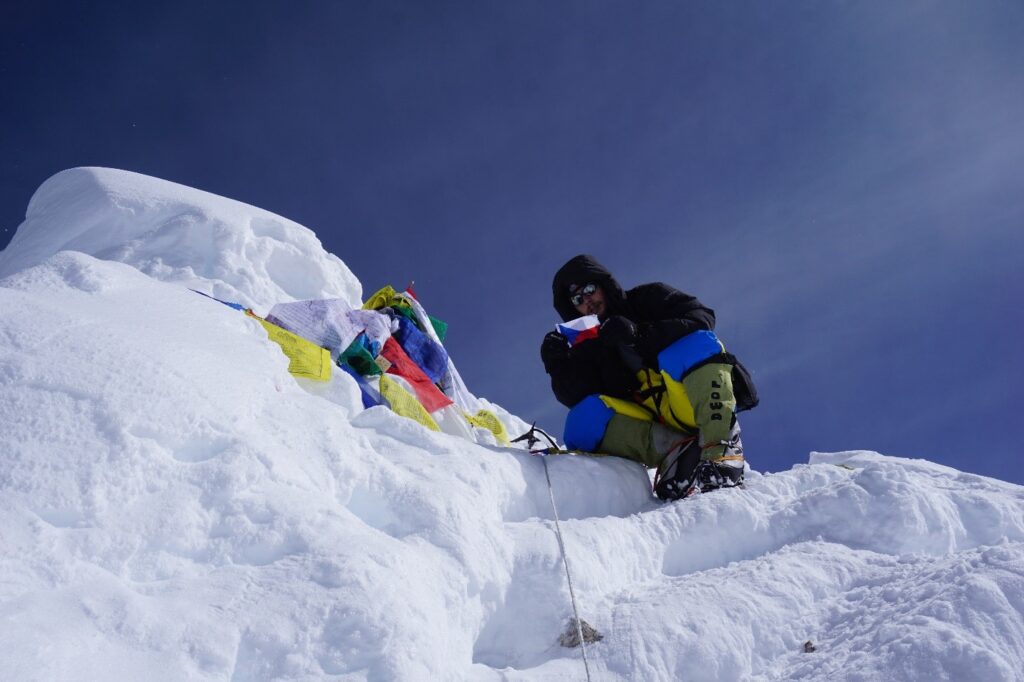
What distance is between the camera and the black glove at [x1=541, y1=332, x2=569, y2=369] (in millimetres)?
5250

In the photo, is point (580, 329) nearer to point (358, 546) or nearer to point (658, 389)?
point (658, 389)

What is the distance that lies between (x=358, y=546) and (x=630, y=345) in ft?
9.61

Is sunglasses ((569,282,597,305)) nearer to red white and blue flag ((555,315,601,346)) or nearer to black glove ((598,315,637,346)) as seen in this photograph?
red white and blue flag ((555,315,601,346))

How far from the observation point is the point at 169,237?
601cm

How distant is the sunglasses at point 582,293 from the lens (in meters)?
5.64

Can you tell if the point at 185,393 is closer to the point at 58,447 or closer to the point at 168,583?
the point at 58,447

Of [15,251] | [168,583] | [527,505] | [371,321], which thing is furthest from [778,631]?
[15,251]

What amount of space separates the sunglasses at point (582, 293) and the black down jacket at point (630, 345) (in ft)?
0.44

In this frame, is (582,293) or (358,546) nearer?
(358,546)

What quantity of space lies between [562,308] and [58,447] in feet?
13.2

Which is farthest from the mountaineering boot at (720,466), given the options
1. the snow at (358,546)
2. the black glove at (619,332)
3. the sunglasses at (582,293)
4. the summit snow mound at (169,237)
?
the summit snow mound at (169,237)

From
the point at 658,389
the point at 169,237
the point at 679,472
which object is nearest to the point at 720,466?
the point at 679,472

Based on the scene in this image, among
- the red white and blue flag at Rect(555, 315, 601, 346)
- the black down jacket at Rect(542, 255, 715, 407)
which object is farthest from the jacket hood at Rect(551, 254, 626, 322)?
the red white and blue flag at Rect(555, 315, 601, 346)

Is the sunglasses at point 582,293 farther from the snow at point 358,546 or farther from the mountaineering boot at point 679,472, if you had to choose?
the snow at point 358,546
